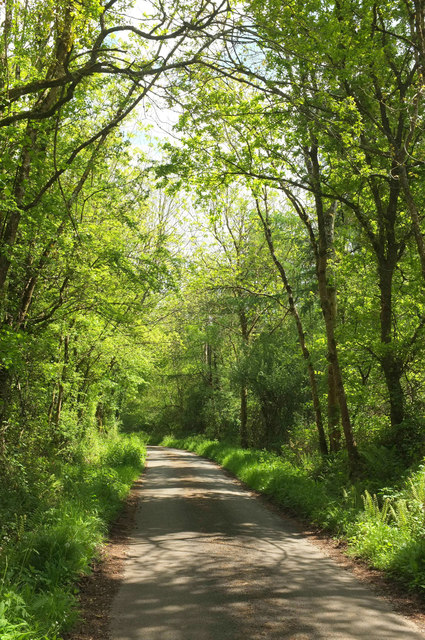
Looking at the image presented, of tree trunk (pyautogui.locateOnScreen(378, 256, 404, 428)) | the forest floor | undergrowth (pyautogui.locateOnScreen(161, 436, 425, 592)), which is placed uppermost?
tree trunk (pyautogui.locateOnScreen(378, 256, 404, 428))

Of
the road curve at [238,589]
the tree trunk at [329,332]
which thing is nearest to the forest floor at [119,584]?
the road curve at [238,589]

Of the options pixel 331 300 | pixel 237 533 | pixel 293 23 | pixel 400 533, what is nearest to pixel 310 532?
pixel 237 533

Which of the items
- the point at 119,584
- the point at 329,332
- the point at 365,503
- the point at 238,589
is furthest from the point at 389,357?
the point at 119,584

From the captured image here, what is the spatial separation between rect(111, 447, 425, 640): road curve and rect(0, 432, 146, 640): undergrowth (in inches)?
25.9

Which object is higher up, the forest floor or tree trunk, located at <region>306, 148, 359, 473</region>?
tree trunk, located at <region>306, 148, 359, 473</region>

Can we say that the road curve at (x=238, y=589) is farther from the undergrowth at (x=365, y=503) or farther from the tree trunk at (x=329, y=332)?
the tree trunk at (x=329, y=332)

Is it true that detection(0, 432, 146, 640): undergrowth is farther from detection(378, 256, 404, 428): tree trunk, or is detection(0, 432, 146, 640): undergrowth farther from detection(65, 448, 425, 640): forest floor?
detection(378, 256, 404, 428): tree trunk

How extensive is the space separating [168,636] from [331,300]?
11171 millimetres

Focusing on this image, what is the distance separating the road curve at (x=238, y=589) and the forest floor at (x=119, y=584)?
0.41ft

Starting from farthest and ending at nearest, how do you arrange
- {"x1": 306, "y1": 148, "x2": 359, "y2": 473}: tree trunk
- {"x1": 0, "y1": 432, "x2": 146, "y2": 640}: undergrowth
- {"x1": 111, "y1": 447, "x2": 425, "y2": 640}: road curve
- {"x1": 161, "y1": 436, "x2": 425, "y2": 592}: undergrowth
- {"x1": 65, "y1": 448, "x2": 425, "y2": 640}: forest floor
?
1. {"x1": 306, "y1": 148, "x2": 359, "y2": 473}: tree trunk
2. {"x1": 161, "y1": 436, "x2": 425, "y2": 592}: undergrowth
3. {"x1": 65, "y1": 448, "x2": 425, "y2": 640}: forest floor
4. {"x1": 111, "y1": 447, "x2": 425, "y2": 640}: road curve
5. {"x1": 0, "y1": 432, "x2": 146, "y2": 640}: undergrowth

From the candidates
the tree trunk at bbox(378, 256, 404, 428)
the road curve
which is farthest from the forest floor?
the tree trunk at bbox(378, 256, 404, 428)

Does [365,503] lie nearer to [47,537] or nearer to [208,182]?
[47,537]

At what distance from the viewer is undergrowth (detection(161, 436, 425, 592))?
20.8 feet

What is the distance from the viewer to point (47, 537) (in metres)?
6.18
